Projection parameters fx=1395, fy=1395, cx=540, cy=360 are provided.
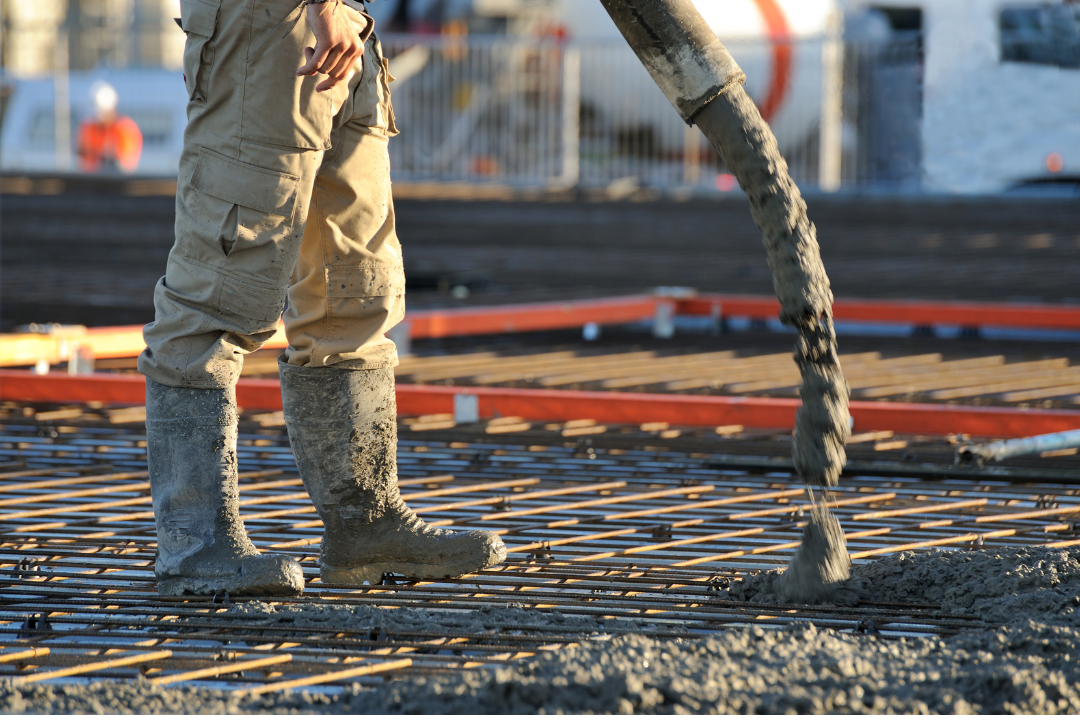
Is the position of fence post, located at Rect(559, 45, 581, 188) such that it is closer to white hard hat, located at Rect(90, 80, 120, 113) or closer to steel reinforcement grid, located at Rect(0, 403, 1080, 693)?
white hard hat, located at Rect(90, 80, 120, 113)

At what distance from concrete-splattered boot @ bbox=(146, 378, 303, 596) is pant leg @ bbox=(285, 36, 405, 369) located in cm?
20

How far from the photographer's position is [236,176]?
2172 mm

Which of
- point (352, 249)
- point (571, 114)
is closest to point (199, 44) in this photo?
point (352, 249)

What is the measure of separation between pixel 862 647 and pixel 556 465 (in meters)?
1.67

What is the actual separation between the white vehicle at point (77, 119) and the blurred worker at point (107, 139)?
0.22 meters

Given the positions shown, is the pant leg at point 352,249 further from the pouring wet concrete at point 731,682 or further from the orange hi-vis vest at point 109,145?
the orange hi-vis vest at point 109,145

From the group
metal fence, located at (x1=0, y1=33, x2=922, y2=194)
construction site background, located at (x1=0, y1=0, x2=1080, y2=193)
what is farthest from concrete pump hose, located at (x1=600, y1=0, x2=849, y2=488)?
metal fence, located at (x1=0, y1=33, x2=922, y2=194)

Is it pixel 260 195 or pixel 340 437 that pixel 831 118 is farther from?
pixel 260 195

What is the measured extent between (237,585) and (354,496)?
0.95 feet

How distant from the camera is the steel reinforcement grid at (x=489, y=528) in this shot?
6.49 ft

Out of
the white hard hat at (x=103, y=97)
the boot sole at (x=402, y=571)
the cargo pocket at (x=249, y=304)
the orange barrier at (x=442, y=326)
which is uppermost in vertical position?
the white hard hat at (x=103, y=97)

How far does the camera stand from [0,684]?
172cm

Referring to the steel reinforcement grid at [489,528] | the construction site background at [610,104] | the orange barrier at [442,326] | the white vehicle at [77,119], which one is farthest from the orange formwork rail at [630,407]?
the white vehicle at [77,119]

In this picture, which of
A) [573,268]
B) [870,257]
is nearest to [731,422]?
[573,268]
